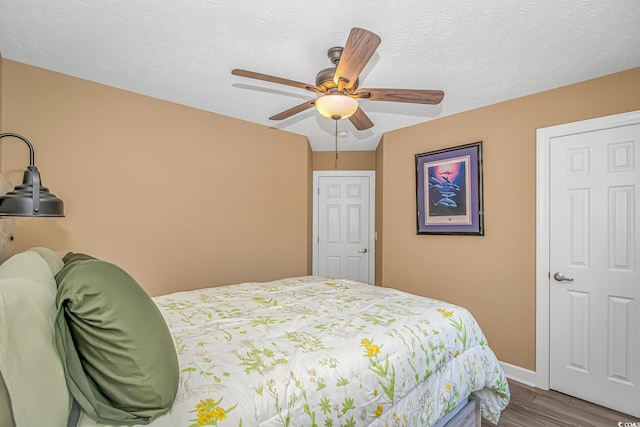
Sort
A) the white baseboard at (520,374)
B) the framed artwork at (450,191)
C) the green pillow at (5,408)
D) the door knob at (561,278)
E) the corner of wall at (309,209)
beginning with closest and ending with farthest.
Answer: the green pillow at (5,408)
the door knob at (561,278)
the white baseboard at (520,374)
the framed artwork at (450,191)
the corner of wall at (309,209)

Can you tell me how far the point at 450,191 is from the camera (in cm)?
316

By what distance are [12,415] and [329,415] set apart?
91 centimetres

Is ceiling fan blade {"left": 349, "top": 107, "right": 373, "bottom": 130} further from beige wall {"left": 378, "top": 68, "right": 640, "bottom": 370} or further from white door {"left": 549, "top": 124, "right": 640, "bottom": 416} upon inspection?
white door {"left": 549, "top": 124, "right": 640, "bottom": 416}

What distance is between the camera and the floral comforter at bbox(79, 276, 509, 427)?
3.43 ft

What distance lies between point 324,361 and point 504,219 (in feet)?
7.77

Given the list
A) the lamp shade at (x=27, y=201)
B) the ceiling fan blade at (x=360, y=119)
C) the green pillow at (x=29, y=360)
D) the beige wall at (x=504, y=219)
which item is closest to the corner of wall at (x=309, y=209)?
the beige wall at (x=504, y=219)

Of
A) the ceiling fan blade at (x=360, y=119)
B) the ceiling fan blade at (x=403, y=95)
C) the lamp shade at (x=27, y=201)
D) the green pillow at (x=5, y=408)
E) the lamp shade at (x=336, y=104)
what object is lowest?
the green pillow at (x=5, y=408)

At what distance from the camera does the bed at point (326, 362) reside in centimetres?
104

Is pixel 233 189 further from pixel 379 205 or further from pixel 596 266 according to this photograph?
pixel 596 266

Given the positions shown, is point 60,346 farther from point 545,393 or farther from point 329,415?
point 545,393

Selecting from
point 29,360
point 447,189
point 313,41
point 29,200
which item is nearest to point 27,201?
point 29,200

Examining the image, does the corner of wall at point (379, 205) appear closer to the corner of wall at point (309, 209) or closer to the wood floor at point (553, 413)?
the corner of wall at point (309, 209)

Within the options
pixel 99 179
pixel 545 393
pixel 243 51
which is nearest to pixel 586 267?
pixel 545 393

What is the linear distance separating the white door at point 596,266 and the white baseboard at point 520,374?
130mm
